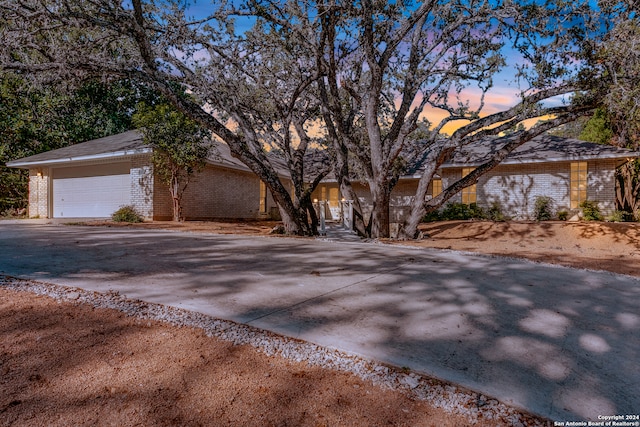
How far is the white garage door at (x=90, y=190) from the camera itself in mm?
16344

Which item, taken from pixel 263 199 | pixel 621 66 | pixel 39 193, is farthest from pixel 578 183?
pixel 39 193

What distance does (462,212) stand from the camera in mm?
16312

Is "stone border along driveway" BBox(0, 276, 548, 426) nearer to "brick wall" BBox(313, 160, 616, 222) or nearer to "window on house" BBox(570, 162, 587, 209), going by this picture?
"brick wall" BBox(313, 160, 616, 222)

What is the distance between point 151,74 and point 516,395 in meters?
9.60

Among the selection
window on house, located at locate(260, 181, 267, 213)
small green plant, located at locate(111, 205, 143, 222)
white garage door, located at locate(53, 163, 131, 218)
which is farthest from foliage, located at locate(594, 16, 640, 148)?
window on house, located at locate(260, 181, 267, 213)

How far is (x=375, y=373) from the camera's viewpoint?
2.35 metres

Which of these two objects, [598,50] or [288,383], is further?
[598,50]

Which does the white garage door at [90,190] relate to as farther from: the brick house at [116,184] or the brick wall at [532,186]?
the brick wall at [532,186]

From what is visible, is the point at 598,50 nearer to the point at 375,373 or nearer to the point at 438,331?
the point at 438,331

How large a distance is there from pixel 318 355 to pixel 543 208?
16.0 meters

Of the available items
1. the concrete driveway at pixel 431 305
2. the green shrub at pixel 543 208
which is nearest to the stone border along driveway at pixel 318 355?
the concrete driveway at pixel 431 305

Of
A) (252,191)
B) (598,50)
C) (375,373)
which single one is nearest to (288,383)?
(375,373)

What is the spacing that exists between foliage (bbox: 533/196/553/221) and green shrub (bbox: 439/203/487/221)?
2023 mm

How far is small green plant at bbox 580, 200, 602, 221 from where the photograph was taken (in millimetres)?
14500
